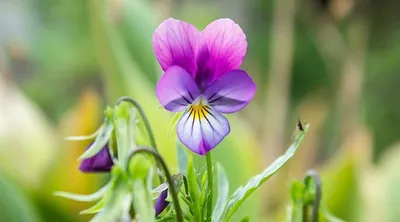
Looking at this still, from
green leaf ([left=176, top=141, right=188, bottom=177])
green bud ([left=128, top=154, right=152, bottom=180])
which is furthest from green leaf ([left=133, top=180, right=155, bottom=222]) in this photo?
green leaf ([left=176, top=141, right=188, bottom=177])

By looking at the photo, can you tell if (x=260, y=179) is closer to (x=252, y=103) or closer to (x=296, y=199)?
(x=296, y=199)

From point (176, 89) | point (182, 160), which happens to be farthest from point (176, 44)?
point (182, 160)

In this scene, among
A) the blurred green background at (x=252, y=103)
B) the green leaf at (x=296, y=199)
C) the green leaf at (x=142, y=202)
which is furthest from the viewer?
the blurred green background at (x=252, y=103)

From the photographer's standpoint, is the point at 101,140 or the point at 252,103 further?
the point at 252,103

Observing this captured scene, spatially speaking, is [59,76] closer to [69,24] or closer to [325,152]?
[69,24]

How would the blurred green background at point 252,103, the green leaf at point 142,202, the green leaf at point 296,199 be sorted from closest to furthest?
1. the green leaf at point 142,202
2. the green leaf at point 296,199
3. the blurred green background at point 252,103

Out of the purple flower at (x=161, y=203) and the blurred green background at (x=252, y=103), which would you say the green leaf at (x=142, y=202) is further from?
the blurred green background at (x=252, y=103)

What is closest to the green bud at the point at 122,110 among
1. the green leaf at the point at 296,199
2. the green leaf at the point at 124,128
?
the green leaf at the point at 124,128

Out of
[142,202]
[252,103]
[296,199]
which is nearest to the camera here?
[142,202]
